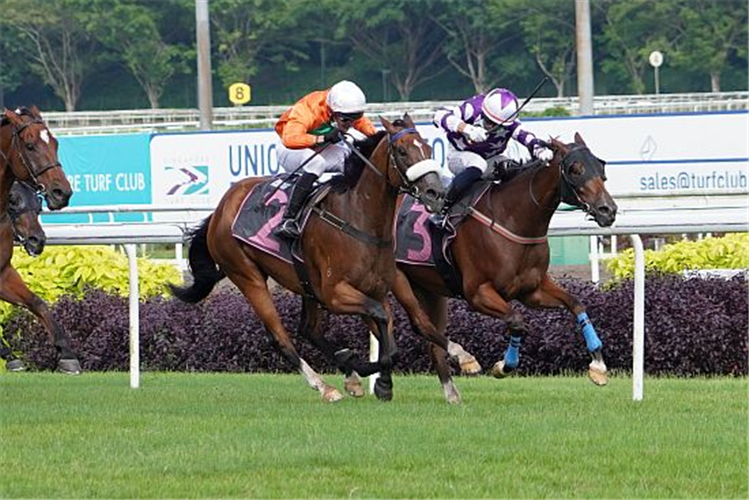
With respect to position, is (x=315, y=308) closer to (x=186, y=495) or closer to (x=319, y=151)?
(x=319, y=151)

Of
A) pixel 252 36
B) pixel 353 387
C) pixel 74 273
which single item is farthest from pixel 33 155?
pixel 252 36

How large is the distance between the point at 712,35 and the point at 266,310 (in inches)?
1499

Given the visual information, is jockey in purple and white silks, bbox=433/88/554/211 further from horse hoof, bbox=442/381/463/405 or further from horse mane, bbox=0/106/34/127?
horse mane, bbox=0/106/34/127

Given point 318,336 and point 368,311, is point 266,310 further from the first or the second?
point 368,311

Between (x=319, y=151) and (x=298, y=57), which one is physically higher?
(x=298, y=57)

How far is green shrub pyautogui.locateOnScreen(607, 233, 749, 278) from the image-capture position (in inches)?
452

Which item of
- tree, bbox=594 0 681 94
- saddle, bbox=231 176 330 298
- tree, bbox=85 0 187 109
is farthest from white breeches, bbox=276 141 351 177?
tree, bbox=85 0 187 109

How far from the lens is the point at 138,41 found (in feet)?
159

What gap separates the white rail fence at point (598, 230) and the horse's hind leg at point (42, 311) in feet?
1.68

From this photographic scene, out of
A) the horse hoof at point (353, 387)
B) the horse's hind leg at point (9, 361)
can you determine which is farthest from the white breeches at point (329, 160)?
the horse's hind leg at point (9, 361)

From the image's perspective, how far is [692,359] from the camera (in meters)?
10.3

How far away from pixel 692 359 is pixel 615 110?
21785 millimetres

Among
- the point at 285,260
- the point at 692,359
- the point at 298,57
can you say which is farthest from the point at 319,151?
the point at 298,57

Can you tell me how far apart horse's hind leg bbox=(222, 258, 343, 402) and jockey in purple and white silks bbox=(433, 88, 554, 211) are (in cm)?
106
